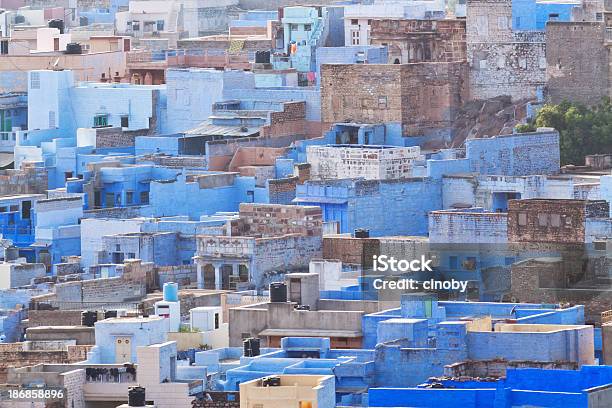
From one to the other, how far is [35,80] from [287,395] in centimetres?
4401

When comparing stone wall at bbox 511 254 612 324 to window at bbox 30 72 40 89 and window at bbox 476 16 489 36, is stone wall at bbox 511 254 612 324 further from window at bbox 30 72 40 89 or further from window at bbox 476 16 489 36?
window at bbox 30 72 40 89

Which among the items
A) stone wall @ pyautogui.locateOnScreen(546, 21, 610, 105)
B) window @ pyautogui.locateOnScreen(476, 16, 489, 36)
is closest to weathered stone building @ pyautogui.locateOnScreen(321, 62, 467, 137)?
window @ pyautogui.locateOnScreen(476, 16, 489, 36)

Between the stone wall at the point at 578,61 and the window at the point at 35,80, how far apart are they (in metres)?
14.0

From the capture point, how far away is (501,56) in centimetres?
9419

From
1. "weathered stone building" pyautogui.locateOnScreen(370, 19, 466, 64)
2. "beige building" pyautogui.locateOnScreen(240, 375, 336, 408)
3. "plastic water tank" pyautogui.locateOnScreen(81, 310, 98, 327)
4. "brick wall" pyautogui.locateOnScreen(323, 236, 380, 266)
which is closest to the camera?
"beige building" pyautogui.locateOnScreen(240, 375, 336, 408)

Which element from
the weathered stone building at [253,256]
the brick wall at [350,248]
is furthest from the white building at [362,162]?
the brick wall at [350,248]

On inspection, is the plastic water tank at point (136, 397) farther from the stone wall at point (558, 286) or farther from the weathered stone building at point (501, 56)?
the weathered stone building at point (501, 56)

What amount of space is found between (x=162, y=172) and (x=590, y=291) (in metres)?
22.6

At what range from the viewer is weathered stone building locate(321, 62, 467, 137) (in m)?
91.7

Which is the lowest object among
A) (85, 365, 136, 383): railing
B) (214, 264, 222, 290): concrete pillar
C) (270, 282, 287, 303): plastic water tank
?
(85, 365, 136, 383): railing

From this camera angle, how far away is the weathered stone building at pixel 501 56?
93.9m

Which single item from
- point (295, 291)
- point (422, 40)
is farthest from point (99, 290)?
point (422, 40)

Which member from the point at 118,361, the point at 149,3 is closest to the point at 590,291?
the point at 118,361

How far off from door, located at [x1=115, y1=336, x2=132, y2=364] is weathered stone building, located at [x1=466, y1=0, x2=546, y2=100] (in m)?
32.6
